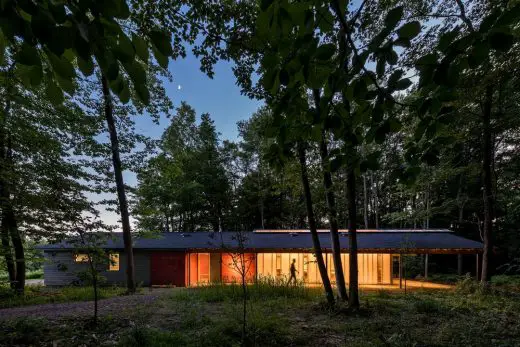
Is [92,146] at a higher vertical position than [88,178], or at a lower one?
higher

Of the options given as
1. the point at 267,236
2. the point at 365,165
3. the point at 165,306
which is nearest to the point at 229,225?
the point at 267,236

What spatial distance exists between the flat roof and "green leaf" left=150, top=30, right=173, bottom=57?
14484mm

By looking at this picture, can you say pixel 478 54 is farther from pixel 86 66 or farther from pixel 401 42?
pixel 86 66

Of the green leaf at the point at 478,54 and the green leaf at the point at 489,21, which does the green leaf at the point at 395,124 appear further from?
the green leaf at the point at 489,21

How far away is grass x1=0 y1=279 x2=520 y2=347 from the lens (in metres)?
4.88

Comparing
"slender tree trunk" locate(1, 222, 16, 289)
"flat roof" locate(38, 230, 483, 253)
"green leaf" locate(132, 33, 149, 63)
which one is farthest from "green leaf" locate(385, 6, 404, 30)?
"flat roof" locate(38, 230, 483, 253)

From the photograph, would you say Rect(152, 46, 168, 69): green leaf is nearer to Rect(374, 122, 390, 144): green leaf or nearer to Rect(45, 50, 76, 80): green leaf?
Rect(45, 50, 76, 80): green leaf

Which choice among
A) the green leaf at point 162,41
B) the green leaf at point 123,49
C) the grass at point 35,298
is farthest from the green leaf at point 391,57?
the grass at point 35,298

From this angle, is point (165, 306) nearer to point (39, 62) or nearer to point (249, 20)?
point (249, 20)

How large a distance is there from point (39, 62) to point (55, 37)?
7.7 inches

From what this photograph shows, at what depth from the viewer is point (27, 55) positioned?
0.84 meters

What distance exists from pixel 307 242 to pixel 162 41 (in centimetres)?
1792

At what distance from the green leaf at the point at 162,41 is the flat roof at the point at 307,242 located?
14.5 meters

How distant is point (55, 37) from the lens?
742mm
